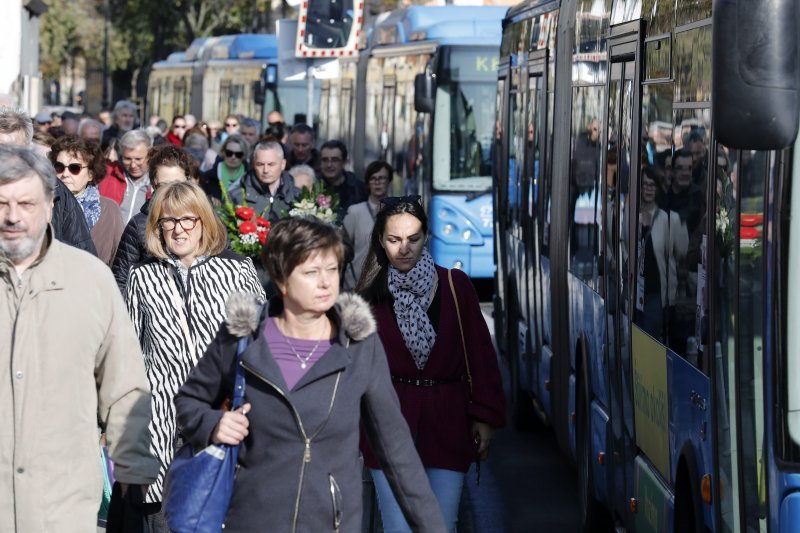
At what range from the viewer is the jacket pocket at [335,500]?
455 centimetres

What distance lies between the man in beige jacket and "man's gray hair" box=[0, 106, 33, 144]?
2.60 m

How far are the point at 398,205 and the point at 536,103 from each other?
4.83 m

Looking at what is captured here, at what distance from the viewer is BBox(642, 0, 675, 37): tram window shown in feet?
20.8

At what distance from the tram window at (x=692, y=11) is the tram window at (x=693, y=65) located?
38 millimetres

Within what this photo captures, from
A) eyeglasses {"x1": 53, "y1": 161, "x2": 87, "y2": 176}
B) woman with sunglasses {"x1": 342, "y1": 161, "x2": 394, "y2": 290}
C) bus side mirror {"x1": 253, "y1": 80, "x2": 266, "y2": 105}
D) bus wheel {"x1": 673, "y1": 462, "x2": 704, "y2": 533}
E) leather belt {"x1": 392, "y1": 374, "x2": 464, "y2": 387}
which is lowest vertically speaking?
bus wheel {"x1": 673, "y1": 462, "x2": 704, "y2": 533}

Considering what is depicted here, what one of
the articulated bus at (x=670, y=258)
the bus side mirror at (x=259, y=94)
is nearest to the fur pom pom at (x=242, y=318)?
the articulated bus at (x=670, y=258)

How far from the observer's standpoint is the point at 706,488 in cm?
543

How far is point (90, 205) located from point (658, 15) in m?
3.80

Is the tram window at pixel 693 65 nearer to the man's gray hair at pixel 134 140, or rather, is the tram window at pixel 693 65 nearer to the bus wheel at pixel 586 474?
the bus wheel at pixel 586 474

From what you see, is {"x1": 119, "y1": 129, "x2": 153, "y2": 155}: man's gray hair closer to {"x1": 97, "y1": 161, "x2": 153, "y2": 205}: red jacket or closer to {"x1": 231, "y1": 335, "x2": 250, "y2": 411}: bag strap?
{"x1": 97, "y1": 161, "x2": 153, "y2": 205}: red jacket

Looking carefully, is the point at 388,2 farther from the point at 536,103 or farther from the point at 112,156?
the point at 536,103

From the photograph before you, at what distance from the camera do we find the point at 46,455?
479 centimetres

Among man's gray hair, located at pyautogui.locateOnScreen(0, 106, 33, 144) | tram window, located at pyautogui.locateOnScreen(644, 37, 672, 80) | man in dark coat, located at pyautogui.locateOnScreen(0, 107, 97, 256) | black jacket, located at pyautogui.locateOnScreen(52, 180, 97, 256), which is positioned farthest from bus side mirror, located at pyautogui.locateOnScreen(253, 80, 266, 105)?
tram window, located at pyautogui.locateOnScreen(644, 37, 672, 80)

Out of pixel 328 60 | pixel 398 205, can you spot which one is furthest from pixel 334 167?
pixel 398 205
